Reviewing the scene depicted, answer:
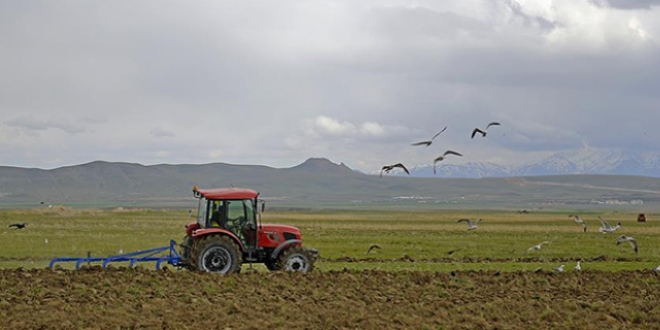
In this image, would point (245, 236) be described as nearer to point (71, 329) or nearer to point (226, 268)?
point (226, 268)

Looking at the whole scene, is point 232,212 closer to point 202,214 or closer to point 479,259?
point 202,214

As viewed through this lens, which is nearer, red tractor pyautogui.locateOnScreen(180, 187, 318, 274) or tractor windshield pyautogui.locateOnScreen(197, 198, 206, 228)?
red tractor pyautogui.locateOnScreen(180, 187, 318, 274)

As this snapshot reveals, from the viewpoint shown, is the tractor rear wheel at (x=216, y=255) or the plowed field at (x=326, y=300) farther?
the tractor rear wheel at (x=216, y=255)

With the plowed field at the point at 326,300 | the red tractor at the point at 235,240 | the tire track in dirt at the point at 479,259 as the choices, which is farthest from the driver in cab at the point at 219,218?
the tire track in dirt at the point at 479,259

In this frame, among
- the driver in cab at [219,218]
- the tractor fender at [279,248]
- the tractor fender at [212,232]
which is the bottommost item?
the tractor fender at [279,248]

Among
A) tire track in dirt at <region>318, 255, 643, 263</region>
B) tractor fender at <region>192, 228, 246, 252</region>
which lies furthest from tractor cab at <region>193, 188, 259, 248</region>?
tire track in dirt at <region>318, 255, 643, 263</region>

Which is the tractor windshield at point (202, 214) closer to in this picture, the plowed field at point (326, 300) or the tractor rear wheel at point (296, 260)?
the plowed field at point (326, 300)

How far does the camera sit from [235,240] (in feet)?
75.4

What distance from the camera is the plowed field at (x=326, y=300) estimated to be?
16.1 meters

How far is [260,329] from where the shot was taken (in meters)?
15.5

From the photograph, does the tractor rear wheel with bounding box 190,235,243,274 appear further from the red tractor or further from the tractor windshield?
the tractor windshield

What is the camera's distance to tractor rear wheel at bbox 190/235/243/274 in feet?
74.2

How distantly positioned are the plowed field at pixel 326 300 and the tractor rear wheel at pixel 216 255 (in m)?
0.59

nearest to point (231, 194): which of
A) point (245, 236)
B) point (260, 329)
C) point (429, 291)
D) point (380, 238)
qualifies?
point (245, 236)
